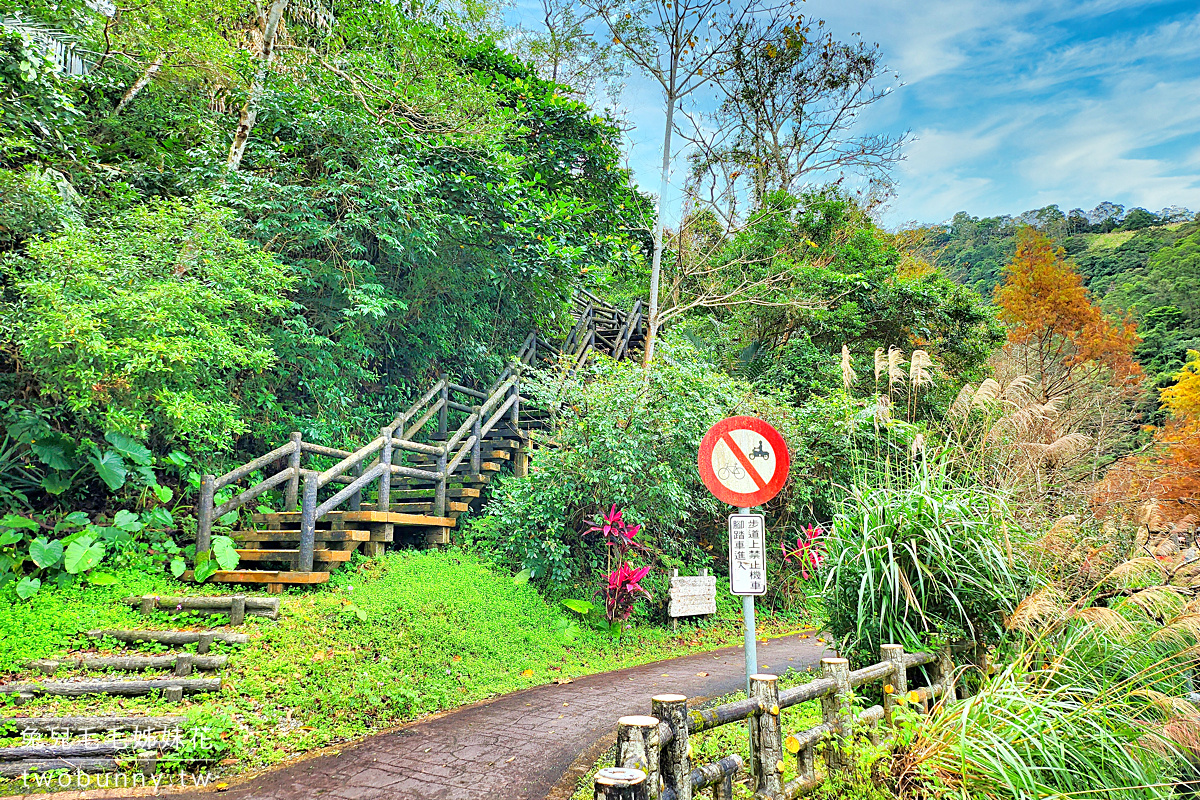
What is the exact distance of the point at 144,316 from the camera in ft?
21.6

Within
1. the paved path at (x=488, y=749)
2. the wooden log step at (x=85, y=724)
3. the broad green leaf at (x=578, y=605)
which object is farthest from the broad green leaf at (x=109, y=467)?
the broad green leaf at (x=578, y=605)

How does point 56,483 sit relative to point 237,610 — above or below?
above

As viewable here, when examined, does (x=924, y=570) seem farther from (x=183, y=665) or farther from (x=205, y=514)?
(x=205, y=514)

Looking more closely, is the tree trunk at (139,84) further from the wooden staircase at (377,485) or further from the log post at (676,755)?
the log post at (676,755)

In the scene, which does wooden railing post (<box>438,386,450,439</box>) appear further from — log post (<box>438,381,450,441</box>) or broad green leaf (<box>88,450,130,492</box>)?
broad green leaf (<box>88,450,130,492</box>)

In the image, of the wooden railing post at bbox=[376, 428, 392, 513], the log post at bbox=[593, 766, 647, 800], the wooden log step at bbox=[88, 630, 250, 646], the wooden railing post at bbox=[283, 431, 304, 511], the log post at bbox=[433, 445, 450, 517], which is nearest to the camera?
the log post at bbox=[593, 766, 647, 800]

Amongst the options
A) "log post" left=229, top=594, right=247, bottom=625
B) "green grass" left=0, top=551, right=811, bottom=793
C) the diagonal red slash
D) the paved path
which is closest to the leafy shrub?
"green grass" left=0, top=551, right=811, bottom=793

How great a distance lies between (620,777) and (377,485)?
7.55m

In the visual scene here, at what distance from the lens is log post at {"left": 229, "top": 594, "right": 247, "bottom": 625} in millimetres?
6203

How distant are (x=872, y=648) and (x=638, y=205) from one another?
Answer: 13.3 metres

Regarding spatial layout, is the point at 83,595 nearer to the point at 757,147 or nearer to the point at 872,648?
the point at 872,648

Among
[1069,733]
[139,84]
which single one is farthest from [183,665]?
[139,84]

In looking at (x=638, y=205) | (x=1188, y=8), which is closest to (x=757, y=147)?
(x=638, y=205)

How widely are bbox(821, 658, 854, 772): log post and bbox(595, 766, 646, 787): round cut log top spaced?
1796 mm
